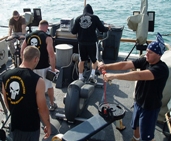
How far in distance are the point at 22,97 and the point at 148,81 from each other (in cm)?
145

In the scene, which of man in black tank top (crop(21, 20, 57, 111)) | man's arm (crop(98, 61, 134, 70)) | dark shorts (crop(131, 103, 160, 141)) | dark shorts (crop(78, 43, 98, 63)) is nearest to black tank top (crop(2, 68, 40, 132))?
man's arm (crop(98, 61, 134, 70))

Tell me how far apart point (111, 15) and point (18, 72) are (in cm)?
1808

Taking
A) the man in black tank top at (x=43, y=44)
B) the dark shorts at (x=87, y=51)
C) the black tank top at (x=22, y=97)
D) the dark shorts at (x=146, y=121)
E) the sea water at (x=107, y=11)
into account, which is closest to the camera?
the black tank top at (x=22, y=97)

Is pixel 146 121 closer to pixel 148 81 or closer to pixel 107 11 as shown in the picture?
pixel 148 81

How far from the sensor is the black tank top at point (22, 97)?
242 centimetres

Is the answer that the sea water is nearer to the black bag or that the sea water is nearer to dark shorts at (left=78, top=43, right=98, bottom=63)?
dark shorts at (left=78, top=43, right=98, bottom=63)

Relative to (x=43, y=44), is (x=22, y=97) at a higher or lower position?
lower

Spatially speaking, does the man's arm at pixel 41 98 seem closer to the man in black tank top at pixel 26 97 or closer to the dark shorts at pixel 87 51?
the man in black tank top at pixel 26 97

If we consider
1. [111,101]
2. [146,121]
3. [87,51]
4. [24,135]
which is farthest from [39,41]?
[146,121]

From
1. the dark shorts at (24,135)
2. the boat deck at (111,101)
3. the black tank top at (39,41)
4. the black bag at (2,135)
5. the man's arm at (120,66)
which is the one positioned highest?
the black tank top at (39,41)

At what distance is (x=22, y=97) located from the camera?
2.46 meters

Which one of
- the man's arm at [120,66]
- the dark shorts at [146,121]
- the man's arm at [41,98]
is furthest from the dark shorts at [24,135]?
the dark shorts at [146,121]

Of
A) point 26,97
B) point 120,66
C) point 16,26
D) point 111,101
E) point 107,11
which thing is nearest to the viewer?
point 26,97

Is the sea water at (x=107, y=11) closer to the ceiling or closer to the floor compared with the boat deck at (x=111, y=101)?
closer to the ceiling
